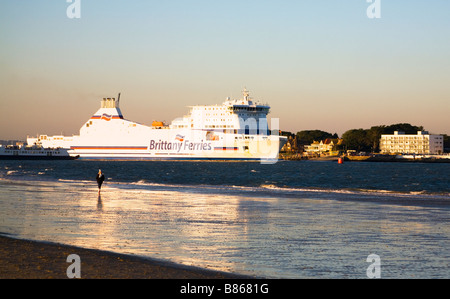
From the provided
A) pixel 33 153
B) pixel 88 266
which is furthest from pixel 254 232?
pixel 33 153

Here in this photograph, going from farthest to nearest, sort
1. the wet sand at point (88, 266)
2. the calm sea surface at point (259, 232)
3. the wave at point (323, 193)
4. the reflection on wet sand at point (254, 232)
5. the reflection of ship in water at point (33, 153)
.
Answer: the reflection of ship in water at point (33, 153) < the wave at point (323, 193) < the reflection on wet sand at point (254, 232) < the calm sea surface at point (259, 232) < the wet sand at point (88, 266)

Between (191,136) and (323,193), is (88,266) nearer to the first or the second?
(323,193)

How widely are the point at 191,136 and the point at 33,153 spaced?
54981 millimetres

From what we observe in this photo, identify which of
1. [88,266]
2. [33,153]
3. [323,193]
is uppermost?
[33,153]

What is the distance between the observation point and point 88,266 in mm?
11469

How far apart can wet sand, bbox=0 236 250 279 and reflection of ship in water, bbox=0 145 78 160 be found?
151193mm

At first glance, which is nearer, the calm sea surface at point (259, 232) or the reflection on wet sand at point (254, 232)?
the calm sea surface at point (259, 232)

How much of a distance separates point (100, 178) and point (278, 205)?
11.8 meters

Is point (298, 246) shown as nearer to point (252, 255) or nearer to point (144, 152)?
point (252, 255)

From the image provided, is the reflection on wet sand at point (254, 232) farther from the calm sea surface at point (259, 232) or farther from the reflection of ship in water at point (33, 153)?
the reflection of ship in water at point (33, 153)

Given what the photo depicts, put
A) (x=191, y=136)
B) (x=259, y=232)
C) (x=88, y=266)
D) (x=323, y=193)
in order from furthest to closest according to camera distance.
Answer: (x=191, y=136) < (x=323, y=193) < (x=259, y=232) < (x=88, y=266)

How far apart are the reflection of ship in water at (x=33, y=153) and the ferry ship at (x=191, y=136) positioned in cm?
372

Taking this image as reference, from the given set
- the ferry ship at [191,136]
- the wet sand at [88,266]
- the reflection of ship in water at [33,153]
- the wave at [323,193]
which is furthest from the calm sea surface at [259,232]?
the reflection of ship in water at [33,153]

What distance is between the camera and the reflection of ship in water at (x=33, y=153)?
162 meters
